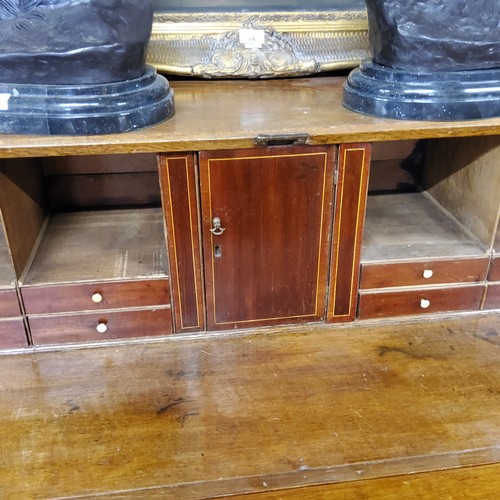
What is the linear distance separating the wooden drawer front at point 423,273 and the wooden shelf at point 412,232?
0.05 ft

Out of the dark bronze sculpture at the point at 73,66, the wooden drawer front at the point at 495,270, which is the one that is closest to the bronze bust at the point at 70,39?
the dark bronze sculpture at the point at 73,66

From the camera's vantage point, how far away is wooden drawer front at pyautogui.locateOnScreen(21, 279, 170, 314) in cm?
113

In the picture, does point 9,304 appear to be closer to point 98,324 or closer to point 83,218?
point 98,324

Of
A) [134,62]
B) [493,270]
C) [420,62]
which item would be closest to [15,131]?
[134,62]

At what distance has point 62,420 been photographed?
101 centimetres

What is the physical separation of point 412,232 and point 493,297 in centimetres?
23

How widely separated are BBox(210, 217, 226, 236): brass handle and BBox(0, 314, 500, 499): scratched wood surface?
243 mm

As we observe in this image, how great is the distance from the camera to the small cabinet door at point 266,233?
3.47 ft

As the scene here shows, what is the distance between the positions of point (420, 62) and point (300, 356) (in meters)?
0.62

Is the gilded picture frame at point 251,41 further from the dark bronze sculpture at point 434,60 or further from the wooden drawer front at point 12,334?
the wooden drawer front at point 12,334

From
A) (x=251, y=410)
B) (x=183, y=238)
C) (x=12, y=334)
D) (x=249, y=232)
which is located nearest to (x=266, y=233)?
(x=249, y=232)

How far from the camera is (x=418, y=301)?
4.14 feet

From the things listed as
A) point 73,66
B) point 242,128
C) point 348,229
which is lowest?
point 348,229

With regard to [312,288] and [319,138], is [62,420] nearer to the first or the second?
[312,288]
